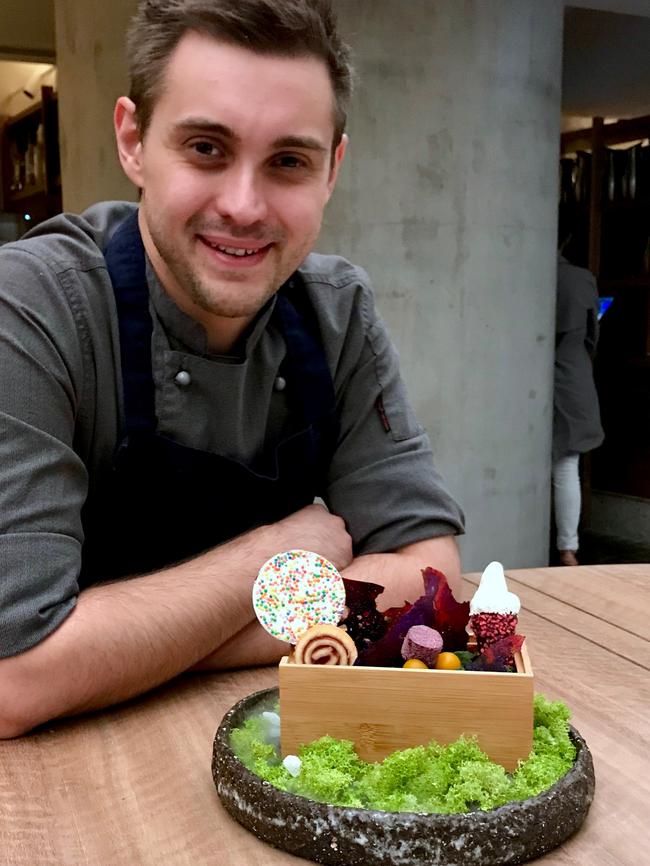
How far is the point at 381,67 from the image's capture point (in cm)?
320

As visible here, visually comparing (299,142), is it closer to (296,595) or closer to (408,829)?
(296,595)

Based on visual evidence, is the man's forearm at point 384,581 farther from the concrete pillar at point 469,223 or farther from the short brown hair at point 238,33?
the concrete pillar at point 469,223

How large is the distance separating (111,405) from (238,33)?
0.53 metres

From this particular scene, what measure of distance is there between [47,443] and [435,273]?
244 centimetres

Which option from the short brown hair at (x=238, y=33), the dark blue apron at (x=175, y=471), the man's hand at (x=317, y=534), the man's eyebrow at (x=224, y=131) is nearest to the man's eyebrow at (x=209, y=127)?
the man's eyebrow at (x=224, y=131)

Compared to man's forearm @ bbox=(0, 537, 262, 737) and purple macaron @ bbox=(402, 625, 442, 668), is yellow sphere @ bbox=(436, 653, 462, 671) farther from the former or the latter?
man's forearm @ bbox=(0, 537, 262, 737)

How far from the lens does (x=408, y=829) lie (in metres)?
0.74

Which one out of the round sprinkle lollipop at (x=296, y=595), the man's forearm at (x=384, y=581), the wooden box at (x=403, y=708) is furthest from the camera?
the man's forearm at (x=384, y=581)

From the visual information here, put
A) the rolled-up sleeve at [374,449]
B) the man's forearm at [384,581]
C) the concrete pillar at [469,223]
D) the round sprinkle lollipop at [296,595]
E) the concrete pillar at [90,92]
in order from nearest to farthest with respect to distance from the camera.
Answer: the round sprinkle lollipop at [296,595] → the man's forearm at [384,581] → the rolled-up sleeve at [374,449] → the concrete pillar at [469,223] → the concrete pillar at [90,92]

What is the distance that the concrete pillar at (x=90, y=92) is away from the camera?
3.78 meters

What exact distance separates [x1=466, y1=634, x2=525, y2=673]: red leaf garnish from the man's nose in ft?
2.15

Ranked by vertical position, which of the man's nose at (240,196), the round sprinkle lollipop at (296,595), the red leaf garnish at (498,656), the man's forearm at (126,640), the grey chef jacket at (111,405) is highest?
the man's nose at (240,196)

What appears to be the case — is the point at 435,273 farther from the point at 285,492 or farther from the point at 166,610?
the point at 166,610

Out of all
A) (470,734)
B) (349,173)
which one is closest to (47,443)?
(470,734)
